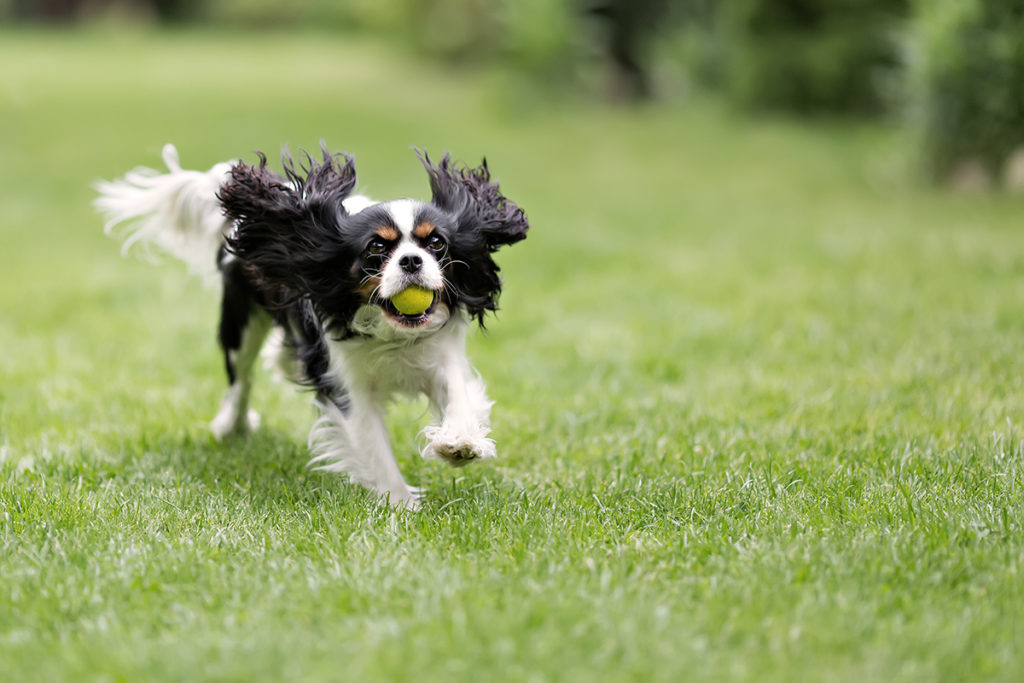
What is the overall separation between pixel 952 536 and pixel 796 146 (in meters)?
12.2

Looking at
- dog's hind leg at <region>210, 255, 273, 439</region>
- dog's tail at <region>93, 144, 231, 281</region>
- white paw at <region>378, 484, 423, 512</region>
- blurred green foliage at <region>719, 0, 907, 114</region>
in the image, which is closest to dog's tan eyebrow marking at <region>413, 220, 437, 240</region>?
white paw at <region>378, 484, 423, 512</region>

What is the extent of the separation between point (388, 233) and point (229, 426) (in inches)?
67.4

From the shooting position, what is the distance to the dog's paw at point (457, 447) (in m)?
3.73

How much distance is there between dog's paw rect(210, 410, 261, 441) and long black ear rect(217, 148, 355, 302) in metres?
1.04

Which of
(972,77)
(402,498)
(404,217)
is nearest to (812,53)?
(972,77)

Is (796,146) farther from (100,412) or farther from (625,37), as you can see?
(100,412)

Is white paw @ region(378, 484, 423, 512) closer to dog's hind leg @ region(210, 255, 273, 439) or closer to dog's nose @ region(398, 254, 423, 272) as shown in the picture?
dog's nose @ region(398, 254, 423, 272)

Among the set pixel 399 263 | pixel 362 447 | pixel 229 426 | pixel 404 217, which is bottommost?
pixel 229 426

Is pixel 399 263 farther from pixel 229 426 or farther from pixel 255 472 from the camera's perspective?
pixel 229 426

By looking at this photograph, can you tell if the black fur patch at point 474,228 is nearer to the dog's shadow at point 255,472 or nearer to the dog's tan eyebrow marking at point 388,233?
the dog's tan eyebrow marking at point 388,233

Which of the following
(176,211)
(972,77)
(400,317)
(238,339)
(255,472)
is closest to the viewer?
(400,317)

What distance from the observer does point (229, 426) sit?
4996mm

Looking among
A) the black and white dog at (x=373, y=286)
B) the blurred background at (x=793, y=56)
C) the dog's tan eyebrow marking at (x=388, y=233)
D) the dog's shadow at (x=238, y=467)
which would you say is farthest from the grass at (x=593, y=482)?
the blurred background at (x=793, y=56)

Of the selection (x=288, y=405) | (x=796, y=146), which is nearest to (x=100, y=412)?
(x=288, y=405)
